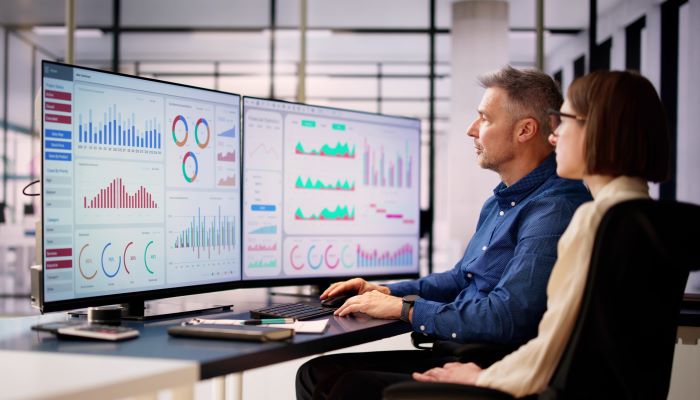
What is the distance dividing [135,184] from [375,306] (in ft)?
2.49

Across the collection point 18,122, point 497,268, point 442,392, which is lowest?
point 442,392

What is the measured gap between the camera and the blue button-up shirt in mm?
1630

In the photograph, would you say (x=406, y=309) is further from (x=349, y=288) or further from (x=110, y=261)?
(x=110, y=261)

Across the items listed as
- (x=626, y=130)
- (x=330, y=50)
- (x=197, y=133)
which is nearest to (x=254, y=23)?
(x=330, y=50)

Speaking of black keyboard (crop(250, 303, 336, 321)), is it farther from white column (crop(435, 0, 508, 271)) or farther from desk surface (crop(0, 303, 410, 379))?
white column (crop(435, 0, 508, 271))

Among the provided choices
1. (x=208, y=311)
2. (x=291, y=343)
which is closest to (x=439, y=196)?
(x=208, y=311)

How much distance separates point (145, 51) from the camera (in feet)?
20.1

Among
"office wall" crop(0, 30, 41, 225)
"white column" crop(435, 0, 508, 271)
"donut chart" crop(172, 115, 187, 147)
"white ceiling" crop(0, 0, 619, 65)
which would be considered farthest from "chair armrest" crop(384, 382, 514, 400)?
"office wall" crop(0, 30, 41, 225)

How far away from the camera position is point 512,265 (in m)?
1.70

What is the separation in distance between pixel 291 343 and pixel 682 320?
1499mm

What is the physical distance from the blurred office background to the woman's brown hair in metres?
3.98

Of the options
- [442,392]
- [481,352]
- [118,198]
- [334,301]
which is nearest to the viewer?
[442,392]

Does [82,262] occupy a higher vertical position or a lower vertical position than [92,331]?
higher

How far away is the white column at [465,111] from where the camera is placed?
18.5 feet
